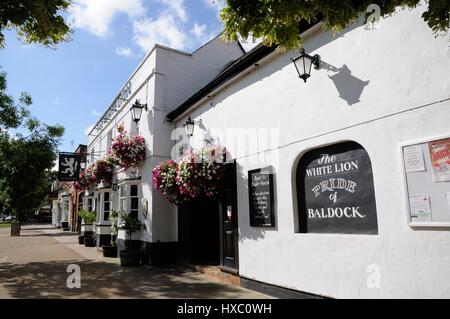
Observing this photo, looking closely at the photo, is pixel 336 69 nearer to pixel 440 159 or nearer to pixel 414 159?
pixel 414 159

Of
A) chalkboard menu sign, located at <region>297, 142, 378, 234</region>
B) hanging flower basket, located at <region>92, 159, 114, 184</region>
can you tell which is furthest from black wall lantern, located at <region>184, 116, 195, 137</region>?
hanging flower basket, located at <region>92, 159, 114, 184</region>

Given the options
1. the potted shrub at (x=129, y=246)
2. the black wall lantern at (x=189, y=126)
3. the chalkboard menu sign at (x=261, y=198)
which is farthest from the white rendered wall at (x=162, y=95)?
the chalkboard menu sign at (x=261, y=198)

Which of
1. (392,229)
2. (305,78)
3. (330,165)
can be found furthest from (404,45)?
(392,229)

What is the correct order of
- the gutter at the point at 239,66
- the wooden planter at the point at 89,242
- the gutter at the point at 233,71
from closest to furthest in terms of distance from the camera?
the gutter at the point at 239,66, the gutter at the point at 233,71, the wooden planter at the point at 89,242

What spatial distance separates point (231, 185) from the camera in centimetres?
769

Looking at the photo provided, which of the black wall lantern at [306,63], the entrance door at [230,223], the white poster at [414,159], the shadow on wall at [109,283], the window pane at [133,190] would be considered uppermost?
the black wall lantern at [306,63]

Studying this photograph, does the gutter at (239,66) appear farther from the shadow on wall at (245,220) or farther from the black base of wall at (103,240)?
the black base of wall at (103,240)

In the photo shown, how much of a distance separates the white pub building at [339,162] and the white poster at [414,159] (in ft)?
0.06

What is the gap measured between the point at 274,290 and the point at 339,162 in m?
2.68

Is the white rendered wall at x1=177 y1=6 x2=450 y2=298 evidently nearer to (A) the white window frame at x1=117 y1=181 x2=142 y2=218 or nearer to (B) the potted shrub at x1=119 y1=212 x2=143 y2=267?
(B) the potted shrub at x1=119 y1=212 x2=143 y2=267

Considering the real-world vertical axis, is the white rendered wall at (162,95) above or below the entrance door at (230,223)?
above

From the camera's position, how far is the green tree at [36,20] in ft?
13.2

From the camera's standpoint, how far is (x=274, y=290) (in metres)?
6.10

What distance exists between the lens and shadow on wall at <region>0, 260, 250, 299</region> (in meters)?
6.59
